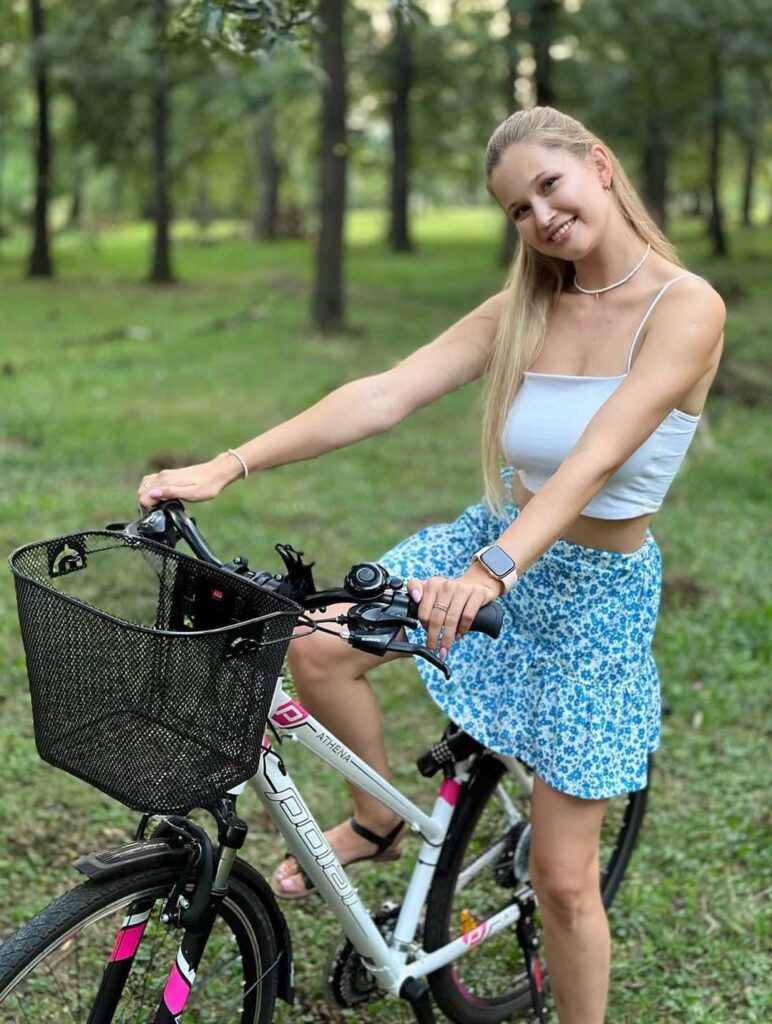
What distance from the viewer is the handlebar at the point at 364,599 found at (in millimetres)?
2070

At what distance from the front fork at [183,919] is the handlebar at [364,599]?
39cm

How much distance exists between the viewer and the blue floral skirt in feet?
8.74

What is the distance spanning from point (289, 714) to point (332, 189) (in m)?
14.3

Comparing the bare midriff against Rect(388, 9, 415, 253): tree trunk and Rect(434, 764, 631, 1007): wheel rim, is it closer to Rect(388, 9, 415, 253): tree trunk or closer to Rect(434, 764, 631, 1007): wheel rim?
Rect(434, 764, 631, 1007): wheel rim

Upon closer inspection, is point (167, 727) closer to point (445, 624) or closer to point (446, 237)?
point (445, 624)

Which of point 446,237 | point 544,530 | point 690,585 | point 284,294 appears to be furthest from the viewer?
point 446,237

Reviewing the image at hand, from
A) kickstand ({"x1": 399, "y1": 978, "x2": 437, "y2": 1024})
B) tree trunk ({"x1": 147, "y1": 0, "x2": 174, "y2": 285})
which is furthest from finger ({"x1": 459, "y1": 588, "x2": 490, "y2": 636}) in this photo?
tree trunk ({"x1": 147, "y1": 0, "x2": 174, "y2": 285})

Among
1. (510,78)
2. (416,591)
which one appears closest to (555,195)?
(416,591)

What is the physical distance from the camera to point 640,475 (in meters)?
2.59

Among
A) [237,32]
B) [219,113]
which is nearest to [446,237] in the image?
[219,113]

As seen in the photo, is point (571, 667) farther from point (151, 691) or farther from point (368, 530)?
point (368, 530)

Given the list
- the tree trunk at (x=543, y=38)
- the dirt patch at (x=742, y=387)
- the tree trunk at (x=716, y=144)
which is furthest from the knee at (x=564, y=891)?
the tree trunk at (x=716, y=144)

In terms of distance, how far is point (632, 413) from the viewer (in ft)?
7.78

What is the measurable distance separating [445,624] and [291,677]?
26.2 inches
